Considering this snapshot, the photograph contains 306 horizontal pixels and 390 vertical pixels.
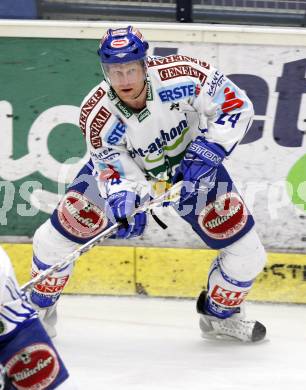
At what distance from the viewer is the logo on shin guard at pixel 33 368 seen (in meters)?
3.01

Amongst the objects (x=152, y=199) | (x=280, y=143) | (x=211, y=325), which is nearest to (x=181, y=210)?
(x=152, y=199)

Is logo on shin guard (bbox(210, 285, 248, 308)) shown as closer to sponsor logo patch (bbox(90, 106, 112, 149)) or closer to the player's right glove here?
sponsor logo patch (bbox(90, 106, 112, 149))

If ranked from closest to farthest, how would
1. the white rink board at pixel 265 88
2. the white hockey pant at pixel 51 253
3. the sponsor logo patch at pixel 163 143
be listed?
1. the sponsor logo patch at pixel 163 143
2. the white hockey pant at pixel 51 253
3. the white rink board at pixel 265 88

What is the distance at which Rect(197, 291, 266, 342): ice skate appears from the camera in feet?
15.4

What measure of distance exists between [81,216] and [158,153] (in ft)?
1.33

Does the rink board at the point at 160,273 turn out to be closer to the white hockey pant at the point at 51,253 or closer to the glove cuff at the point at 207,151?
the white hockey pant at the point at 51,253

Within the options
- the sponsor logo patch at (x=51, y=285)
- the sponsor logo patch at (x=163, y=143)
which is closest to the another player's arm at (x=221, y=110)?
the sponsor logo patch at (x=163, y=143)

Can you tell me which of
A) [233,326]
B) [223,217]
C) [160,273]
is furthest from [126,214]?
[160,273]

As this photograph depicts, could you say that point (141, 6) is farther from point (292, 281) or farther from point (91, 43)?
point (292, 281)

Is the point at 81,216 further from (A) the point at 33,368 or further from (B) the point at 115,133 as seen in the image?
(A) the point at 33,368

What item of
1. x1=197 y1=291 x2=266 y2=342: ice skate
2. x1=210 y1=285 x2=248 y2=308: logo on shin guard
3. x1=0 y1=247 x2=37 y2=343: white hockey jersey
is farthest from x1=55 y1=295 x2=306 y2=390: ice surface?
x1=0 y1=247 x2=37 y2=343: white hockey jersey

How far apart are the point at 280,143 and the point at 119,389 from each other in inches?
66.4

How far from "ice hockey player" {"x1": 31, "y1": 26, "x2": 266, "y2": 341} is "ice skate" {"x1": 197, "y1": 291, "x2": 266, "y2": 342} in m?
0.16

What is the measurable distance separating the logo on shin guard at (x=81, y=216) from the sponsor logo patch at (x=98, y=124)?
0.29m
